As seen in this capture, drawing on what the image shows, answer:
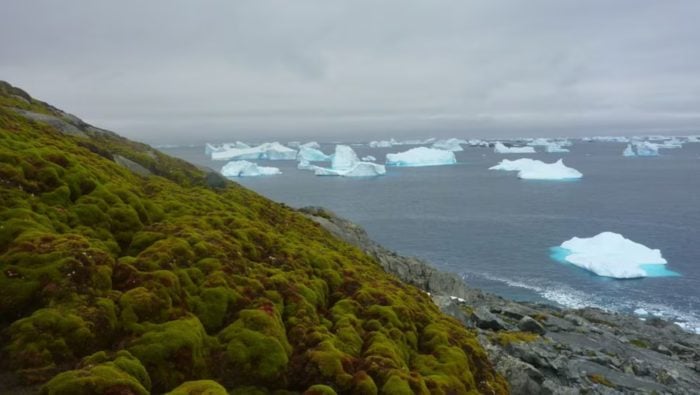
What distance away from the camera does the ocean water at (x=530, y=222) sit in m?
63.1

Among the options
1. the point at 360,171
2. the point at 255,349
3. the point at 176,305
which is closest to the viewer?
the point at 255,349

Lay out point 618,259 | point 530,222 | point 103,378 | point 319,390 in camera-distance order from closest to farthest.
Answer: point 103,378 < point 319,390 < point 618,259 < point 530,222

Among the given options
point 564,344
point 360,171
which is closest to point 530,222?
point 564,344

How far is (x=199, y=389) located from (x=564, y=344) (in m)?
29.2

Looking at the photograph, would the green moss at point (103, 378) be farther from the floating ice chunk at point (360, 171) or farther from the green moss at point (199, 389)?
the floating ice chunk at point (360, 171)

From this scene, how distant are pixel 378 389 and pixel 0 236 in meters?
11.4

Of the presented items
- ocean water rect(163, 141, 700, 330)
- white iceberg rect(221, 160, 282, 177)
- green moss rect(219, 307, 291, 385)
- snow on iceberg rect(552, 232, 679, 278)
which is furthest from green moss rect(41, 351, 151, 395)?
white iceberg rect(221, 160, 282, 177)

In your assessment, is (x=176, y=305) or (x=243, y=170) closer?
(x=176, y=305)

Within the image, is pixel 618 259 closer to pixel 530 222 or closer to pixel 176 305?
pixel 530 222

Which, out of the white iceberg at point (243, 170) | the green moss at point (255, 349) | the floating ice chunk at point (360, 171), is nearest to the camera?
the green moss at point (255, 349)

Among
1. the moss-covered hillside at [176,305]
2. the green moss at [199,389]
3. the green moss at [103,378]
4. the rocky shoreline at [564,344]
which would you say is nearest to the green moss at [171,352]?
the moss-covered hillside at [176,305]

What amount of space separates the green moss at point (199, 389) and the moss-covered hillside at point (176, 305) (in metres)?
0.04

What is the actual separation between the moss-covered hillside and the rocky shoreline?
188 inches

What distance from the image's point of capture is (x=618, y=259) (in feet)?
225
